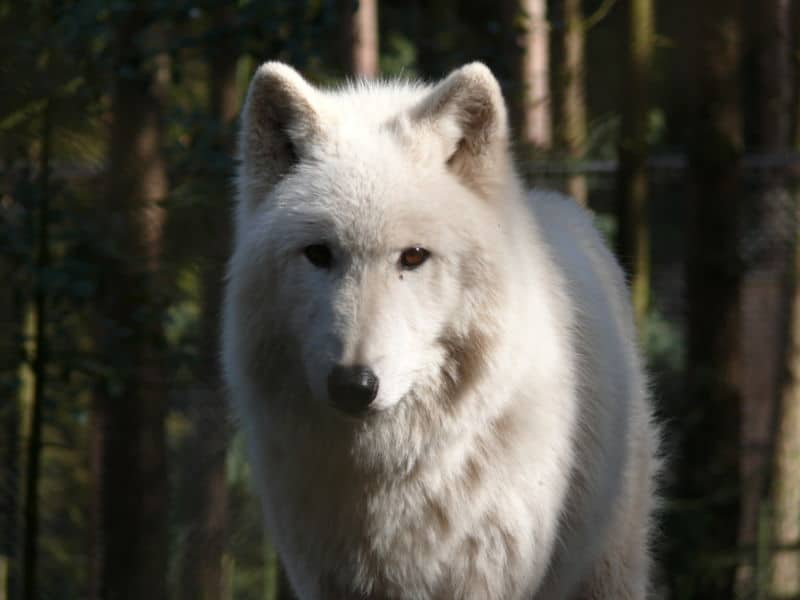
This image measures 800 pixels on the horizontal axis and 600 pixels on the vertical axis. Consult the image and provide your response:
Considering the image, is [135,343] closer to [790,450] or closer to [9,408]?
[9,408]

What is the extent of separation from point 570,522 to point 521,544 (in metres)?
0.23

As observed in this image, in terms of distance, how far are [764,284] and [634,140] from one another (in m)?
2.41

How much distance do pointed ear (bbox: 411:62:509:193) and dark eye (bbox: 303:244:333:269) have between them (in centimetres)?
48

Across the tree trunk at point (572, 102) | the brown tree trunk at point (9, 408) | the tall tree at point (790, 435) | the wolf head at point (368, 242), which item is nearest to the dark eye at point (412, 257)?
the wolf head at point (368, 242)

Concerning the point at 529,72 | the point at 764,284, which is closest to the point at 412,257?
the point at 529,72

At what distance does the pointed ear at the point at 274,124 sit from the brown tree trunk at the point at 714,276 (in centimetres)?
465

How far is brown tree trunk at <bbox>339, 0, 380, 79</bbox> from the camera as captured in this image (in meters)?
6.11

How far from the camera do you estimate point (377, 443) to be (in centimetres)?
324

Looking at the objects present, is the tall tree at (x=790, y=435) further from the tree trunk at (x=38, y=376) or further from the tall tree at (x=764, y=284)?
the tree trunk at (x=38, y=376)

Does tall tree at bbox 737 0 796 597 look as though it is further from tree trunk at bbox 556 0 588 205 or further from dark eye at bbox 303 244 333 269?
dark eye at bbox 303 244 333 269

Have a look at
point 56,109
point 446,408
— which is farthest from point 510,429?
point 56,109

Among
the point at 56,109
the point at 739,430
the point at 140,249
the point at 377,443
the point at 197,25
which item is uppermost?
the point at 197,25

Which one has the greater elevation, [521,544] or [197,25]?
[197,25]

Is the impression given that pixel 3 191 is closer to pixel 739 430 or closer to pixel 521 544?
pixel 521 544
